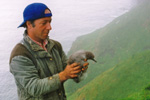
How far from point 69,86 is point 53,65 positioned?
103 ft

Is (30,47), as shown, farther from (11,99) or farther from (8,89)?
(8,89)

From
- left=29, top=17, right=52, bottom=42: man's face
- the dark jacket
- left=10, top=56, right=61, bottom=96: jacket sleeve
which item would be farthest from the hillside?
left=10, top=56, right=61, bottom=96: jacket sleeve

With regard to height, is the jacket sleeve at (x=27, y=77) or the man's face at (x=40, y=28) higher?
the man's face at (x=40, y=28)

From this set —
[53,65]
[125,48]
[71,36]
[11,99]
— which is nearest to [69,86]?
[125,48]

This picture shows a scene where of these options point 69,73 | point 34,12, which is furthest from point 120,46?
point 34,12

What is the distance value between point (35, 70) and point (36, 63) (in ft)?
0.62

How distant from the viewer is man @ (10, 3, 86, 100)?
9.95ft

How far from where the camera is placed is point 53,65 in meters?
3.71

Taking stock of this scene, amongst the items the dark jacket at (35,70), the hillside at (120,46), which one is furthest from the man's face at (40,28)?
the hillside at (120,46)

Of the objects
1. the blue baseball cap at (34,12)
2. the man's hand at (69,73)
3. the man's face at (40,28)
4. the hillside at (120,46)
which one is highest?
the blue baseball cap at (34,12)

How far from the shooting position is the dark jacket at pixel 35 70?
3.02 metres

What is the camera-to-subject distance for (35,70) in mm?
3203

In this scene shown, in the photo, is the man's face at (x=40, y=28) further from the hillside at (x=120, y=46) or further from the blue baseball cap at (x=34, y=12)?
the hillside at (x=120, y=46)

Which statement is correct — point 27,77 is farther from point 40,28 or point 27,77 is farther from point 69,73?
point 40,28
